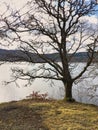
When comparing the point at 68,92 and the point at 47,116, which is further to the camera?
→ the point at 68,92

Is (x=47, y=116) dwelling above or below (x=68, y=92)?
below

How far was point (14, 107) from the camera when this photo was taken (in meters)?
10.9

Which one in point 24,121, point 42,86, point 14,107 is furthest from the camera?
point 42,86

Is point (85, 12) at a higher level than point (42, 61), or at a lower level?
higher

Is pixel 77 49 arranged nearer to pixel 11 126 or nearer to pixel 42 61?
pixel 42 61

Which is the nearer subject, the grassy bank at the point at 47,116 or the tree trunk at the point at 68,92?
the grassy bank at the point at 47,116

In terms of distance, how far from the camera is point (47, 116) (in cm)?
987

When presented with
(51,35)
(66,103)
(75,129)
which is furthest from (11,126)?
(51,35)

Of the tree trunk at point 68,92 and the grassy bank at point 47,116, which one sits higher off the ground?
the tree trunk at point 68,92

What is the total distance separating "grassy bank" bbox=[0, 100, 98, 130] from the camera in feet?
29.7

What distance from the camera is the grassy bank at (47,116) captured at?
29.7ft

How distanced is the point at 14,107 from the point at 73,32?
2630mm

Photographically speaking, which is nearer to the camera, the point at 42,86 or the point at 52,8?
the point at 52,8

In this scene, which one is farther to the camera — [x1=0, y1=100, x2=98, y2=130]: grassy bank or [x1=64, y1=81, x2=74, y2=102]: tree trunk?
[x1=64, y1=81, x2=74, y2=102]: tree trunk
